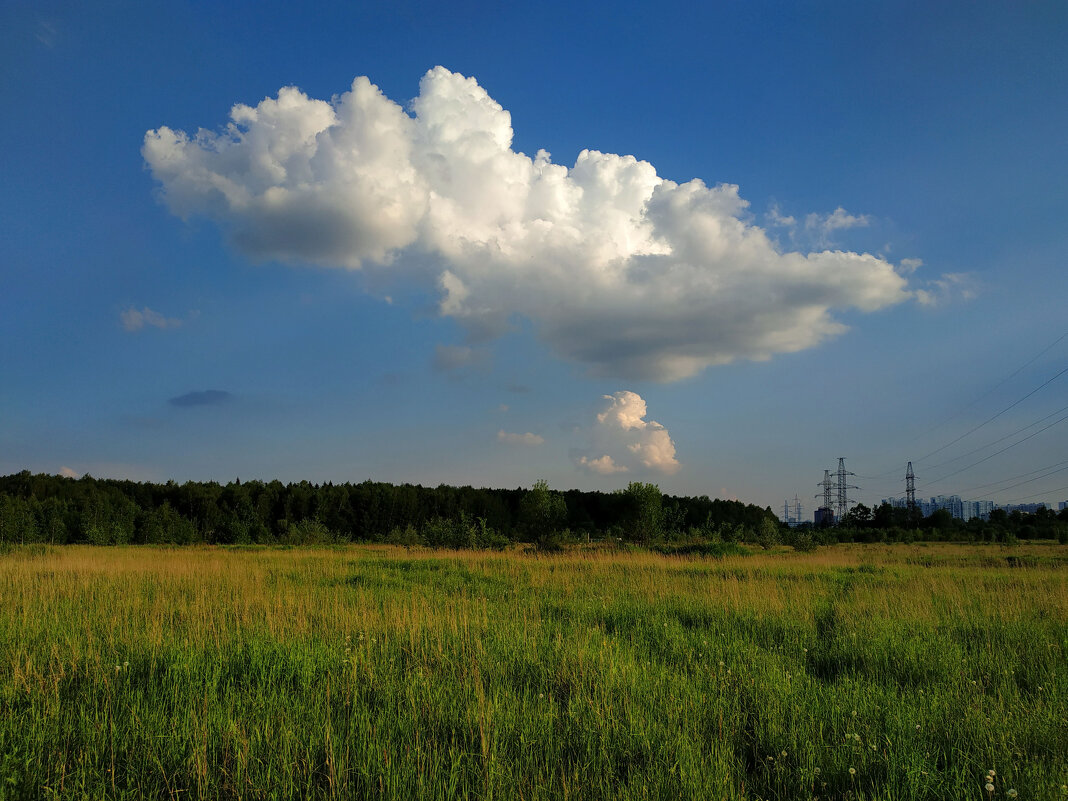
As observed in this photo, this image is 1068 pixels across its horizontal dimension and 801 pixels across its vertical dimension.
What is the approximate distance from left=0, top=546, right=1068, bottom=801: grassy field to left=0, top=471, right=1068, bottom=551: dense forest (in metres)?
26.1

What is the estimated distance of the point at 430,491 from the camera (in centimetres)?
9488

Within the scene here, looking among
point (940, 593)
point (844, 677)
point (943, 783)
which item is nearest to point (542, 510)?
point (940, 593)

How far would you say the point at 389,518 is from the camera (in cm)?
8431

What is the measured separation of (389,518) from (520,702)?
3292 inches

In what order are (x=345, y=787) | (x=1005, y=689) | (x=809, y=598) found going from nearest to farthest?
(x=345, y=787) < (x=1005, y=689) < (x=809, y=598)

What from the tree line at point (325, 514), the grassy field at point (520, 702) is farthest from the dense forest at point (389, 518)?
the grassy field at point (520, 702)

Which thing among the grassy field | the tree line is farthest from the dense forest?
the grassy field

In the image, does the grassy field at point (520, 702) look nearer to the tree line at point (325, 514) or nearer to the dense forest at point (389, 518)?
the dense forest at point (389, 518)

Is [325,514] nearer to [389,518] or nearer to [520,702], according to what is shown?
[389,518]

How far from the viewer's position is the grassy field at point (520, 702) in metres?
3.81

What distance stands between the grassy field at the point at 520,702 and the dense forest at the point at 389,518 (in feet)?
85.8

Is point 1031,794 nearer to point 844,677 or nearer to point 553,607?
point 844,677

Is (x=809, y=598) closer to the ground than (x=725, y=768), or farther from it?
closer to the ground

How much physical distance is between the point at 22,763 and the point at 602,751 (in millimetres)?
4154
